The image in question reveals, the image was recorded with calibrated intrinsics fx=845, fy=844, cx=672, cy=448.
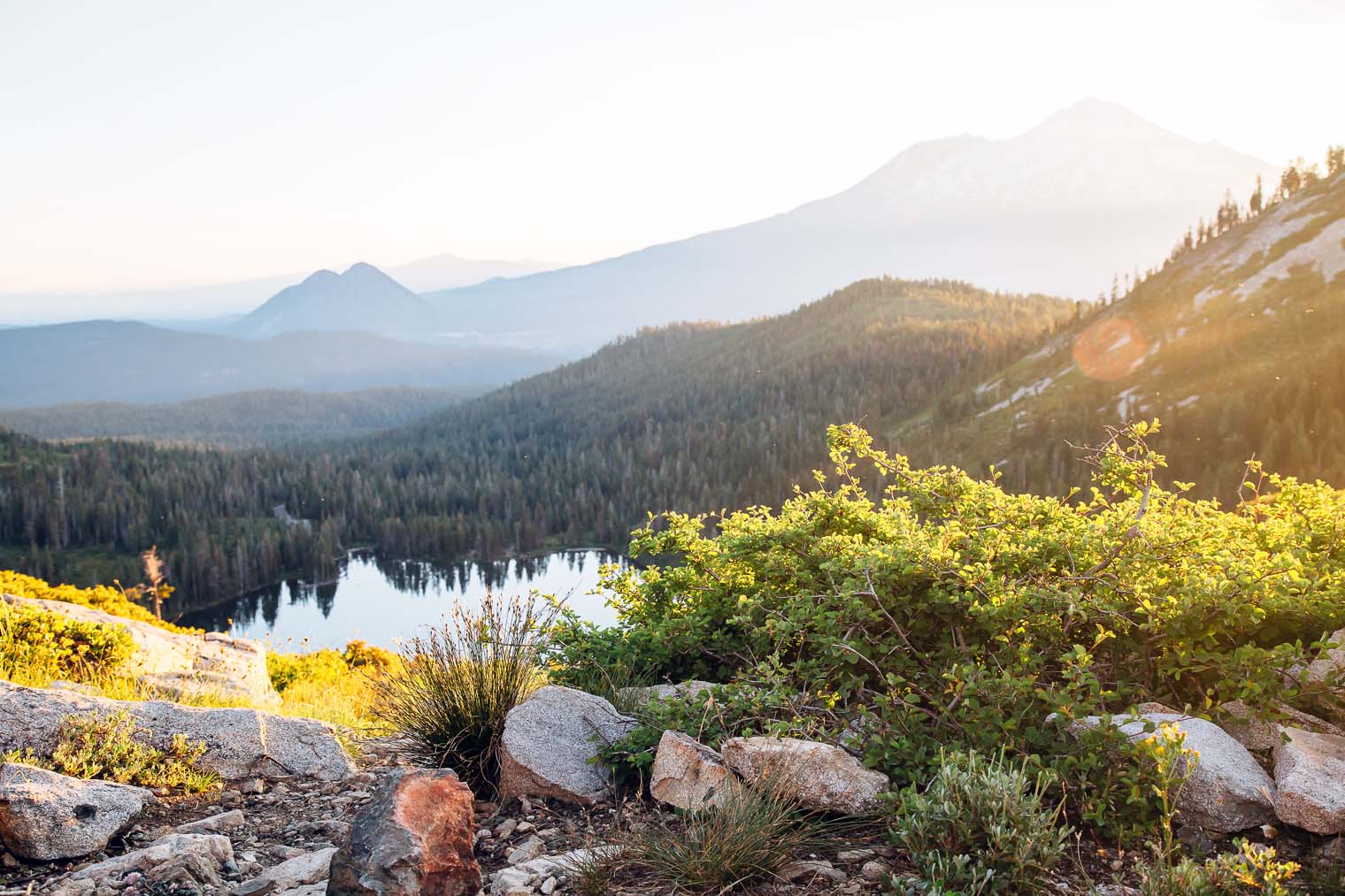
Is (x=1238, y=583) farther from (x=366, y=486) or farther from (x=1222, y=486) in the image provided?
(x=366, y=486)

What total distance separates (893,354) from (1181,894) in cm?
17117

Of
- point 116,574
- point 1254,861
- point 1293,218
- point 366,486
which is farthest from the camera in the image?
point 366,486

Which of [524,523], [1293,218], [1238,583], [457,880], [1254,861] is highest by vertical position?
[1293,218]

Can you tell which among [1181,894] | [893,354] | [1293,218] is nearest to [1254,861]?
[1181,894]

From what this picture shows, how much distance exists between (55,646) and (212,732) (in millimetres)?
4301

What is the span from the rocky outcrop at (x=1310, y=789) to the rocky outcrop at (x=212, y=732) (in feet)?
28.2

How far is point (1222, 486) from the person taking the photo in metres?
65.2

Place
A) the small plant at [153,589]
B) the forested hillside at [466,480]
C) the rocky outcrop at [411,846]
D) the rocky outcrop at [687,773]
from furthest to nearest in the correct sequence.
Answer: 1. the forested hillside at [466,480]
2. the small plant at [153,589]
3. the rocky outcrop at [687,773]
4. the rocky outcrop at [411,846]

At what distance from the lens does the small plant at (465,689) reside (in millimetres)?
8734

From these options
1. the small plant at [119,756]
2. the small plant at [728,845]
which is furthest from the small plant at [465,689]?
the small plant at [728,845]

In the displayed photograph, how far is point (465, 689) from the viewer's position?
29.3 feet

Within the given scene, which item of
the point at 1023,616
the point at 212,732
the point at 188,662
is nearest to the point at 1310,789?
the point at 1023,616

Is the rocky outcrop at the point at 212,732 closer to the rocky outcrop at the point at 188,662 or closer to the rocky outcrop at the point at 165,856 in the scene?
the rocky outcrop at the point at 165,856

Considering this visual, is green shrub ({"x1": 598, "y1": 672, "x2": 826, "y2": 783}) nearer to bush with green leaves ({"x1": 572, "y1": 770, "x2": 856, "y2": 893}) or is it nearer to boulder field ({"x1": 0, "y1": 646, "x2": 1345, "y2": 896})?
boulder field ({"x1": 0, "y1": 646, "x2": 1345, "y2": 896})
